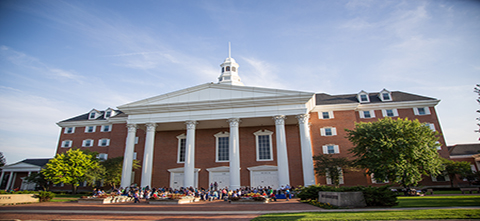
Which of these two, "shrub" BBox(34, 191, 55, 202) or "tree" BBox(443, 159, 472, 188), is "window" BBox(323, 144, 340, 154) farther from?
"shrub" BBox(34, 191, 55, 202)

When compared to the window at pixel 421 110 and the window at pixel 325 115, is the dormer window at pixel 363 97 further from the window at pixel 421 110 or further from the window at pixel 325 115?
the window at pixel 421 110

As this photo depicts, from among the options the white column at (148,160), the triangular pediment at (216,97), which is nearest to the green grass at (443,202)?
the triangular pediment at (216,97)

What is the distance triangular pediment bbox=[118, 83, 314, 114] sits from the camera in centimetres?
3478

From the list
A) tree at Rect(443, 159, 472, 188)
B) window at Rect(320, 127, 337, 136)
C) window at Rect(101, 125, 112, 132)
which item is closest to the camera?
tree at Rect(443, 159, 472, 188)

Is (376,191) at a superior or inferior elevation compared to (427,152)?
inferior

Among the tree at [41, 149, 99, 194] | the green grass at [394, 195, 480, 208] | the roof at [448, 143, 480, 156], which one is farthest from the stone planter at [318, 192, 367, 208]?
the roof at [448, 143, 480, 156]

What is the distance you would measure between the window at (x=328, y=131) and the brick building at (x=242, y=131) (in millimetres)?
147

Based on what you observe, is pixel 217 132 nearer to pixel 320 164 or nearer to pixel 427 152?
pixel 320 164

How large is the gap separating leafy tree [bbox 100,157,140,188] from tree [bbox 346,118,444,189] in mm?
33500

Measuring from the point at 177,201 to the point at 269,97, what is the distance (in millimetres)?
17683

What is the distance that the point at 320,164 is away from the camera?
35.8 m

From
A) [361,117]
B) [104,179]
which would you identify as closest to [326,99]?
[361,117]

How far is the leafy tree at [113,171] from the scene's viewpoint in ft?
130

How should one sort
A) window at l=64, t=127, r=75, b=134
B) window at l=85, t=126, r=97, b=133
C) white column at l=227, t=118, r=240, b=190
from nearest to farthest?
white column at l=227, t=118, r=240, b=190, window at l=85, t=126, r=97, b=133, window at l=64, t=127, r=75, b=134
